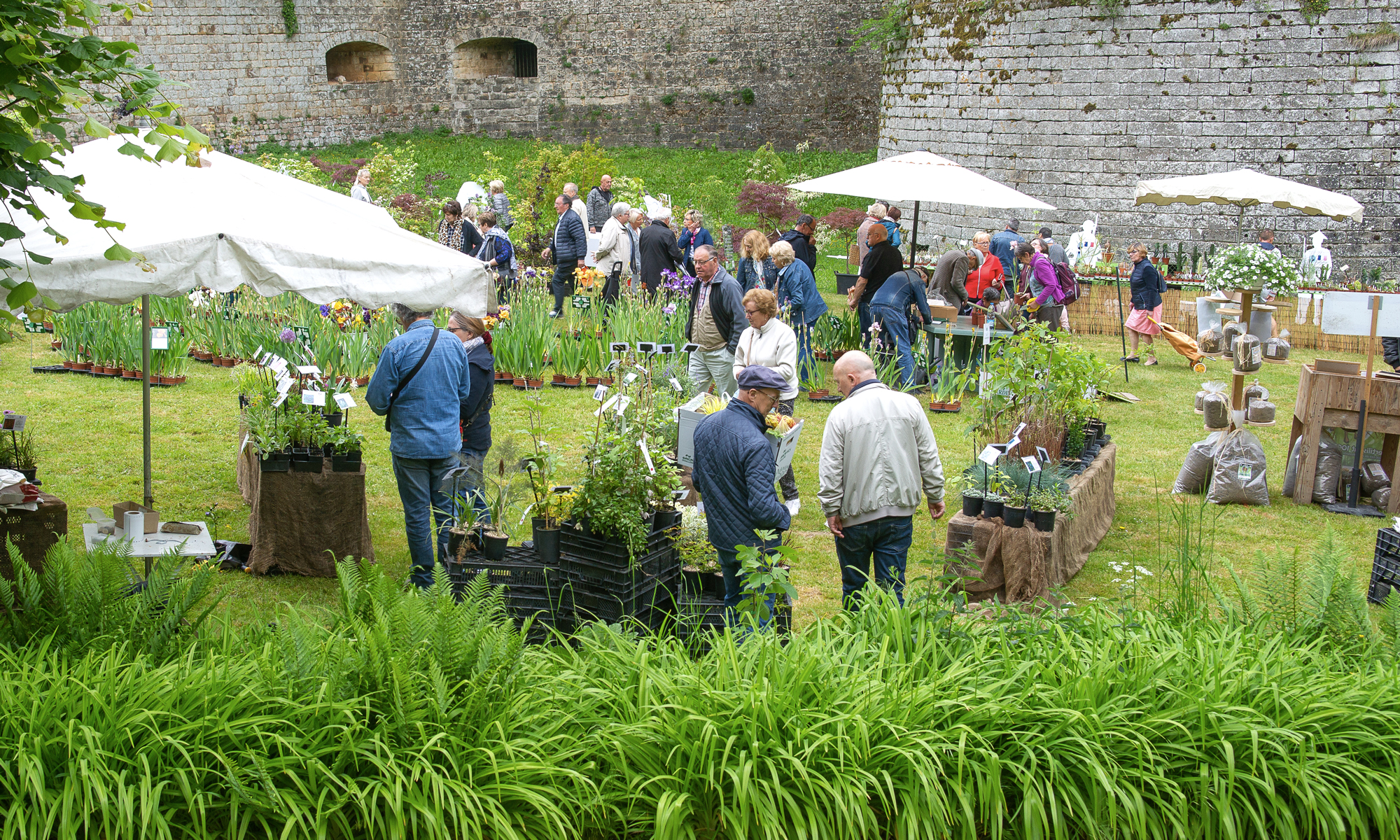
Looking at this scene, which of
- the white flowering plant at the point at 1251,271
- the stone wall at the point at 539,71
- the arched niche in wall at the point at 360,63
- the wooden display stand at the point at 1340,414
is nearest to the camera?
the wooden display stand at the point at 1340,414

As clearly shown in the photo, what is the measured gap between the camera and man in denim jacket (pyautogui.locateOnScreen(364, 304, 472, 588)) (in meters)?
5.05

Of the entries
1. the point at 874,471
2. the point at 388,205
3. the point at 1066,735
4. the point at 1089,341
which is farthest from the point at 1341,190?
the point at 1066,735

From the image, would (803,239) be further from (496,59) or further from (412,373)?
(496,59)

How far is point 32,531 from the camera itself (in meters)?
4.80

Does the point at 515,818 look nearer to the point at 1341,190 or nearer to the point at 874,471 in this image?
the point at 874,471

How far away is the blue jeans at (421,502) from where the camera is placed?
5.21 m

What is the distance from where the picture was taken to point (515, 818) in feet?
9.09

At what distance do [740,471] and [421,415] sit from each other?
1.62 meters

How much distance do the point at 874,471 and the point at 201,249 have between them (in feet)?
9.09

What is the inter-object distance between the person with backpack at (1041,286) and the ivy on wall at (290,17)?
2068cm

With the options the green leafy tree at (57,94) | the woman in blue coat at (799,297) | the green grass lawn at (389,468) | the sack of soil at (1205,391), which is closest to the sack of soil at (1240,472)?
the green grass lawn at (389,468)

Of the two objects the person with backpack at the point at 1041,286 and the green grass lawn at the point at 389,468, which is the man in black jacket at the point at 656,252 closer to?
the green grass lawn at the point at 389,468

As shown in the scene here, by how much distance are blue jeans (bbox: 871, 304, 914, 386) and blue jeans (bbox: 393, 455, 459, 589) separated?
4.90 meters

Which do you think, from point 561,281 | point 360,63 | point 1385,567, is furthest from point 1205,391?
point 360,63
